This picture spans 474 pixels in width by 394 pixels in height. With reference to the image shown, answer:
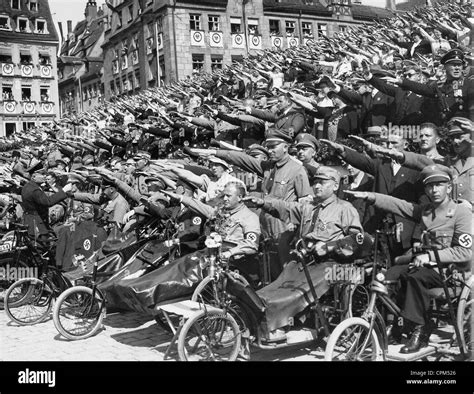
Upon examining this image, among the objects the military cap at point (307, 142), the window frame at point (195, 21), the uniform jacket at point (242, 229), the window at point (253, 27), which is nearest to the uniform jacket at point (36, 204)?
the uniform jacket at point (242, 229)

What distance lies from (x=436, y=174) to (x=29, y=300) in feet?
19.7

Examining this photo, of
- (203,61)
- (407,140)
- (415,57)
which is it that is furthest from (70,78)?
(407,140)

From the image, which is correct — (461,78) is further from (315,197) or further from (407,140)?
(315,197)

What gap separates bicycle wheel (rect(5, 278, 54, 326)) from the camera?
28.4 feet

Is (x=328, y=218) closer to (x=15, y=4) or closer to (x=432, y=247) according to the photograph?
(x=432, y=247)

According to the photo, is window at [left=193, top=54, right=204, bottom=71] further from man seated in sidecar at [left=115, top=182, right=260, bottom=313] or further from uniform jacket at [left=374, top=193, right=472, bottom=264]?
uniform jacket at [left=374, top=193, right=472, bottom=264]

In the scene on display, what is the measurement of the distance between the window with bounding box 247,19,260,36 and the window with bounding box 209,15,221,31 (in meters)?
2.55

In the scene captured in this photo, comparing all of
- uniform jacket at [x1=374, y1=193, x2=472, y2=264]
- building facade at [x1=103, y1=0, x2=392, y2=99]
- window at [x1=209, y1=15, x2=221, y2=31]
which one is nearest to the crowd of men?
uniform jacket at [x1=374, y1=193, x2=472, y2=264]

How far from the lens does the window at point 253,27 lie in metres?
44.5

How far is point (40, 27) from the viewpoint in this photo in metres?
45.5

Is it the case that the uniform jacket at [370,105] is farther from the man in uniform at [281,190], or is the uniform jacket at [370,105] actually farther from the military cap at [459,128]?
the military cap at [459,128]

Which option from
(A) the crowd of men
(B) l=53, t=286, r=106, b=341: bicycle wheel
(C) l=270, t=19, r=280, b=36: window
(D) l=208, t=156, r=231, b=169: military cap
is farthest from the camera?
(C) l=270, t=19, r=280, b=36: window
